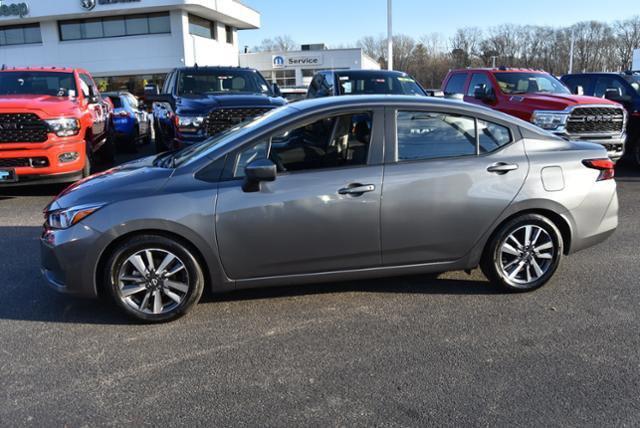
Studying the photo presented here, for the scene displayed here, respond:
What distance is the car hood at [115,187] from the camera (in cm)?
390

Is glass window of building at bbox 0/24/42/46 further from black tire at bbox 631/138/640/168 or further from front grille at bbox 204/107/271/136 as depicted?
black tire at bbox 631/138/640/168

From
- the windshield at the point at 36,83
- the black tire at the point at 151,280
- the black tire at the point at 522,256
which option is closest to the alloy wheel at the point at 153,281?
the black tire at the point at 151,280

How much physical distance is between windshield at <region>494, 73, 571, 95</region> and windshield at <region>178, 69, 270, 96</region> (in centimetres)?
495

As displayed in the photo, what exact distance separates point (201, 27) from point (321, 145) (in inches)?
1703

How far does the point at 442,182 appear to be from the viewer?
4215 millimetres

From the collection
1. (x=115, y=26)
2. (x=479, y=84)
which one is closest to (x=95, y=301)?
(x=479, y=84)

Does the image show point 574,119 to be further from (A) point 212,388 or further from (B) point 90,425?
(B) point 90,425

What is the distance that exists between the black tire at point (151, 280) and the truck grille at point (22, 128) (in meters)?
5.07

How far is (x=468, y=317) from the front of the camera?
4121mm

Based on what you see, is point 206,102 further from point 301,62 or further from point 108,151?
point 301,62

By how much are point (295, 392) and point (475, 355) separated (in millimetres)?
1261

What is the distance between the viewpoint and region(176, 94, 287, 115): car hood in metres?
8.55

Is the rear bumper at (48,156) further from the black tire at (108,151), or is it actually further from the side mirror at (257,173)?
the side mirror at (257,173)

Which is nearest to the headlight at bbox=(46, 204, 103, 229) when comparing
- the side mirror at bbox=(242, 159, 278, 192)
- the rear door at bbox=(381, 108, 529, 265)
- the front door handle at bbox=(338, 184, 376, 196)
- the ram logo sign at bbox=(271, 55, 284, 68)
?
the side mirror at bbox=(242, 159, 278, 192)
